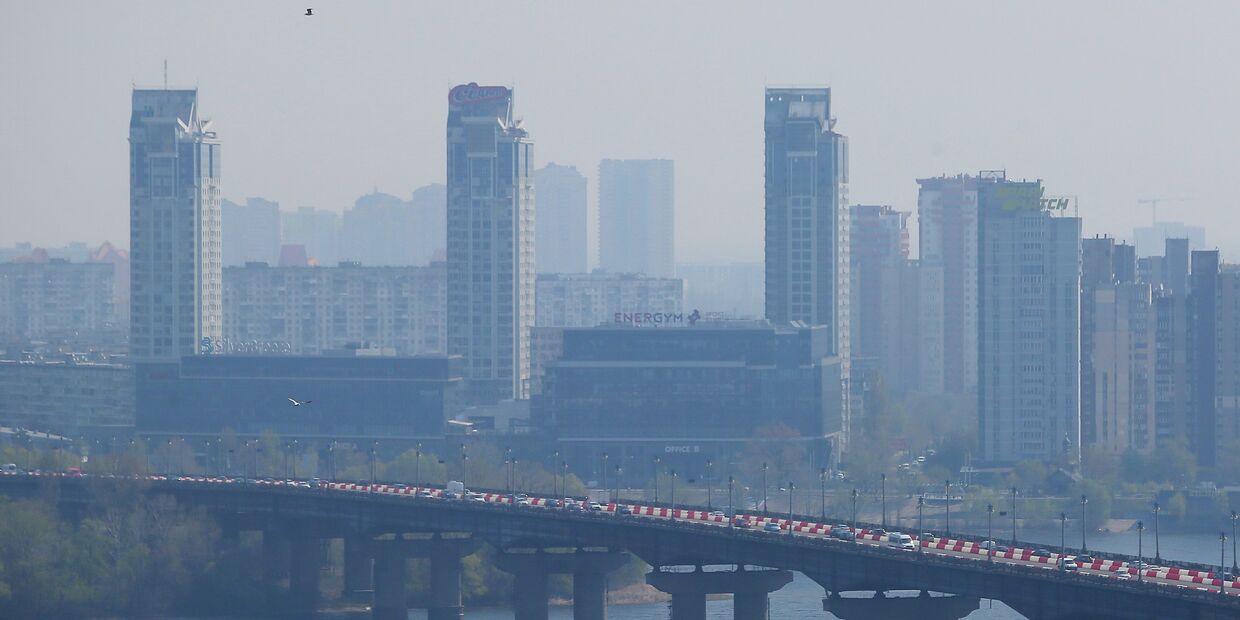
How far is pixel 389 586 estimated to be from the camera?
224 ft

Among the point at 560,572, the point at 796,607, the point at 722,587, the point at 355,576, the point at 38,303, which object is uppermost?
the point at 38,303

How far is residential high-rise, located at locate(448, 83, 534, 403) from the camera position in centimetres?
11431

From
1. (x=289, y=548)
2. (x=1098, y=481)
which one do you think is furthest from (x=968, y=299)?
(x=289, y=548)

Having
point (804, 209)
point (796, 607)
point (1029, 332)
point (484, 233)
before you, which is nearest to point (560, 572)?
point (796, 607)

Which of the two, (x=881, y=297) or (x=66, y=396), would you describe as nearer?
(x=66, y=396)

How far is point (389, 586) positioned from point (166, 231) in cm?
4966

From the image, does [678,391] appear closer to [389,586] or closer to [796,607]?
[389,586]

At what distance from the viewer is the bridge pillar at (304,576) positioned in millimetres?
70438

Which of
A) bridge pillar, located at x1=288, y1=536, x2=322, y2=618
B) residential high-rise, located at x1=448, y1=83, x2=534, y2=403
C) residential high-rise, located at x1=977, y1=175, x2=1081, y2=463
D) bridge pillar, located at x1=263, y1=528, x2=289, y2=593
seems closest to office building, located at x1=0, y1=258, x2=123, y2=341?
residential high-rise, located at x1=448, y1=83, x2=534, y2=403

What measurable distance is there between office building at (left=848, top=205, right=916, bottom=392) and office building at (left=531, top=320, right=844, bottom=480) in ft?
138

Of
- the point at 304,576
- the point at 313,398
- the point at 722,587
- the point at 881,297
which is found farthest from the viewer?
the point at 881,297

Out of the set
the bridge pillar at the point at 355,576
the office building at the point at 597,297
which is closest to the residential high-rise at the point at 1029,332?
the bridge pillar at the point at 355,576

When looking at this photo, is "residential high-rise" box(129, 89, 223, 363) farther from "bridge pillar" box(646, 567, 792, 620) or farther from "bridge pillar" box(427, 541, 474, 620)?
"bridge pillar" box(646, 567, 792, 620)

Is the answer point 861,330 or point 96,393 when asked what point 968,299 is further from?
point 96,393
